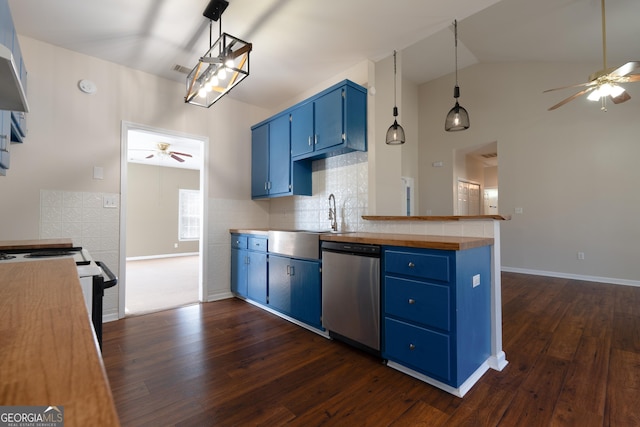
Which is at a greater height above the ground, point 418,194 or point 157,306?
point 418,194

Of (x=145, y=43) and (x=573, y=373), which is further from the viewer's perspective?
(x=145, y=43)

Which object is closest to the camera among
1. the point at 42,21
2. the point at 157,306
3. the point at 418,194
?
the point at 42,21

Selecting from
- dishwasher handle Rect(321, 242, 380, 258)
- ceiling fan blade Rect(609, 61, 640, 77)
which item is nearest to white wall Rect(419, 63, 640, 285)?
ceiling fan blade Rect(609, 61, 640, 77)

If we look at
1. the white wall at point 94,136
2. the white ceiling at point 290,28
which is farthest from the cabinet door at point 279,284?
the white ceiling at point 290,28

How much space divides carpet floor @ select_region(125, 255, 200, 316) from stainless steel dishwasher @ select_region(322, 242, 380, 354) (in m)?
2.10

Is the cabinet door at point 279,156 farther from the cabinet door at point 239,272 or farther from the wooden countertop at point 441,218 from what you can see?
the wooden countertop at point 441,218

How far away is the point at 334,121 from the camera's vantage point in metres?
2.88

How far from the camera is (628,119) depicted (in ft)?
14.5

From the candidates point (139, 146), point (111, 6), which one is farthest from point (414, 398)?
point (139, 146)

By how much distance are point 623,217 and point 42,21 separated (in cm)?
757

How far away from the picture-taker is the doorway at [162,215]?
199 inches

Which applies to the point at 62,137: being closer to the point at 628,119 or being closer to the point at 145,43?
the point at 145,43

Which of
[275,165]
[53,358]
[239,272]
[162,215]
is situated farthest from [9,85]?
[162,215]

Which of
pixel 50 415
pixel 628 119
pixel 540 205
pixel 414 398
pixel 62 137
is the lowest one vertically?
pixel 414 398
